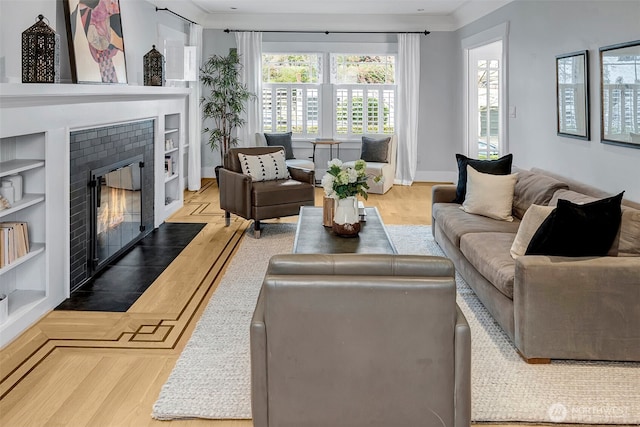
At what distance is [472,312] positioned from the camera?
364 centimetres

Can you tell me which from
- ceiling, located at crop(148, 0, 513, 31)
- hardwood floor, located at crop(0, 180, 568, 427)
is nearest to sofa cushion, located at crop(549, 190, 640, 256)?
hardwood floor, located at crop(0, 180, 568, 427)

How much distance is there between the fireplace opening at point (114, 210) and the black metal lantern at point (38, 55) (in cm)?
104

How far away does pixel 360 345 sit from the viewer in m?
1.99

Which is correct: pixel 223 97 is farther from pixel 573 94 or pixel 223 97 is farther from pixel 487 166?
pixel 573 94

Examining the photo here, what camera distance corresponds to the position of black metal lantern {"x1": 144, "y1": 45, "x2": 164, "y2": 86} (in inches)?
231

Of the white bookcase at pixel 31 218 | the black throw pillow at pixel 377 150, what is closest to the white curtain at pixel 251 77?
the black throw pillow at pixel 377 150

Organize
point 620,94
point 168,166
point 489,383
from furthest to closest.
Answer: point 168,166 < point 620,94 < point 489,383

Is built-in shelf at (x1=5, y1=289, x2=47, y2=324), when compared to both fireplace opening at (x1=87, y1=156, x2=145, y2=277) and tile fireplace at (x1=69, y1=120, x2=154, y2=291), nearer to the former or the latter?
tile fireplace at (x1=69, y1=120, x2=154, y2=291)

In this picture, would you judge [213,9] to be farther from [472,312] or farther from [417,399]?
[417,399]

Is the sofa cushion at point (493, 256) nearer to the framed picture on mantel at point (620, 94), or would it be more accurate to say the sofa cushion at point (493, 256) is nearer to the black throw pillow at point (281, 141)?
the framed picture on mantel at point (620, 94)

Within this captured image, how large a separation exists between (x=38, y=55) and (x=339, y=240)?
2.17m

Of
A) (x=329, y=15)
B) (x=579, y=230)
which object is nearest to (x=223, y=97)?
(x=329, y=15)

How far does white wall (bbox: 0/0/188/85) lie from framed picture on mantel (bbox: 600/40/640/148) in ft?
13.0

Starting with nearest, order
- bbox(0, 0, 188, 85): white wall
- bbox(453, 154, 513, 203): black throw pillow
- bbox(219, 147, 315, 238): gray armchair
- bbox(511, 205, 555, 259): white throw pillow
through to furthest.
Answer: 1. bbox(511, 205, 555, 259): white throw pillow
2. bbox(0, 0, 188, 85): white wall
3. bbox(453, 154, 513, 203): black throw pillow
4. bbox(219, 147, 315, 238): gray armchair
